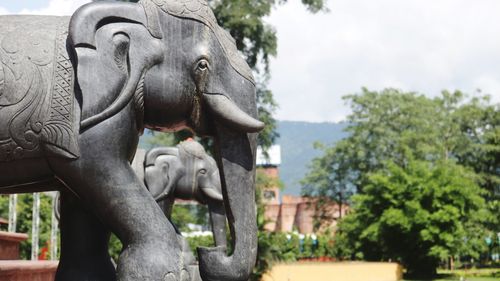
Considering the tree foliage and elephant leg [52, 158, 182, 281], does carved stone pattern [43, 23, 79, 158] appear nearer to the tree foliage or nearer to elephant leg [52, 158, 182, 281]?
elephant leg [52, 158, 182, 281]

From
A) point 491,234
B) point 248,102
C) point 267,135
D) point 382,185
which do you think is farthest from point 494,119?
point 248,102

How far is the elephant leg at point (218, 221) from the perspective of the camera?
812 cm

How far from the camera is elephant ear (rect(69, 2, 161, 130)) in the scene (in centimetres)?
335

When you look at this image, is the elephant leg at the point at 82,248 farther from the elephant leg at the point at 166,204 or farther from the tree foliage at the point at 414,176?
the tree foliage at the point at 414,176

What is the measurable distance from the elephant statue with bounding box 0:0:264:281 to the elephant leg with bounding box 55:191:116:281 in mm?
105

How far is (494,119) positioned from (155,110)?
3676cm

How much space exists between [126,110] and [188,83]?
315 mm

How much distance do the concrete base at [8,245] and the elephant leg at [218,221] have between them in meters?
2.04

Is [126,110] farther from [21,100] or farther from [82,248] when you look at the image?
[82,248]

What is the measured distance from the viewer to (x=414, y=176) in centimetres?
2572

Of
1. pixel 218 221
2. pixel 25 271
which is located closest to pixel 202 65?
pixel 25 271

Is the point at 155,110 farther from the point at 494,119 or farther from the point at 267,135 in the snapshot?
the point at 494,119

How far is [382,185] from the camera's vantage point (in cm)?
2581

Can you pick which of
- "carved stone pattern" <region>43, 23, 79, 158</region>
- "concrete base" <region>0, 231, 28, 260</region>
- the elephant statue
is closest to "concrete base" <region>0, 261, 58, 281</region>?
"concrete base" <region>0, 231, 28, 260</region>
